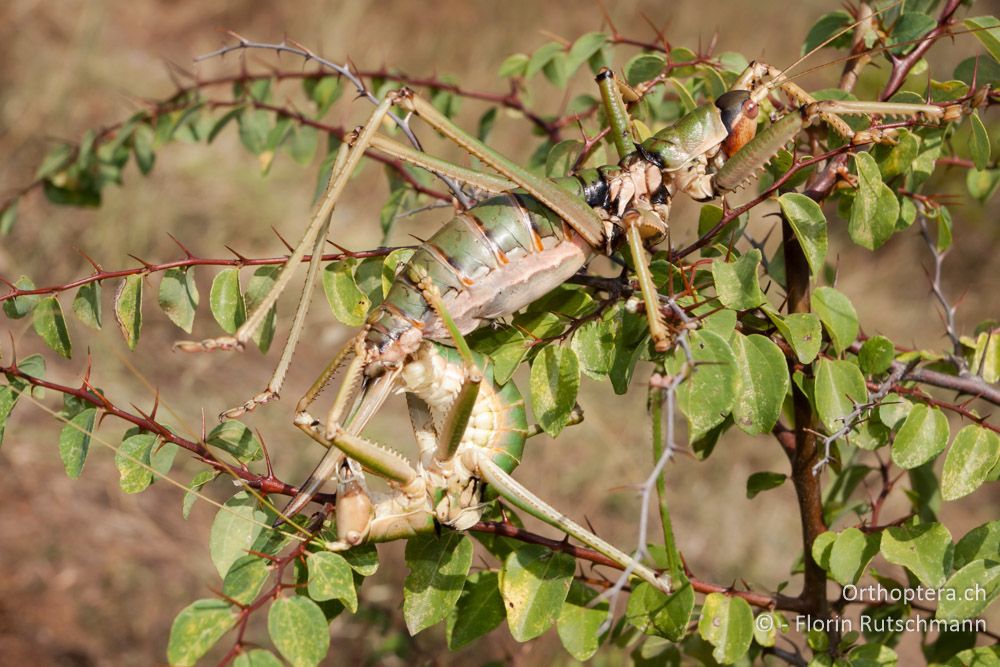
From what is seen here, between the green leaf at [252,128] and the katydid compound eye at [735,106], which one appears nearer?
the katydid compound eye at [735,106]

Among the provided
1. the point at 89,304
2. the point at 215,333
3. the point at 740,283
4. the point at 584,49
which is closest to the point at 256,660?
the point at 89,304

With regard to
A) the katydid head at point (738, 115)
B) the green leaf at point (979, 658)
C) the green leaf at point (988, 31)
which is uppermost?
the green leaf at point (988, 31)

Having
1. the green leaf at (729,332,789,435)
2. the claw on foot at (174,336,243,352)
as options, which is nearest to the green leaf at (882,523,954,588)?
Answer: the green leaf at (729,332,789,435)

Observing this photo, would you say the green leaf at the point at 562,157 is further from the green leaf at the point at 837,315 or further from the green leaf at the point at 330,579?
the green leaf at the point at 330,579

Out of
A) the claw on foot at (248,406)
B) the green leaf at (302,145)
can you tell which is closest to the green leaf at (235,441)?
the claw on foot at (248,406)

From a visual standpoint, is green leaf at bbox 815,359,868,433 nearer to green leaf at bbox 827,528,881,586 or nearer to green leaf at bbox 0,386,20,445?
green leaf at bbox 827,528,881,586

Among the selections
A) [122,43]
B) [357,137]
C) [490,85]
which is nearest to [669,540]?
[357,137]

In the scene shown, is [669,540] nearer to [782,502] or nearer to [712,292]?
[712,292]
